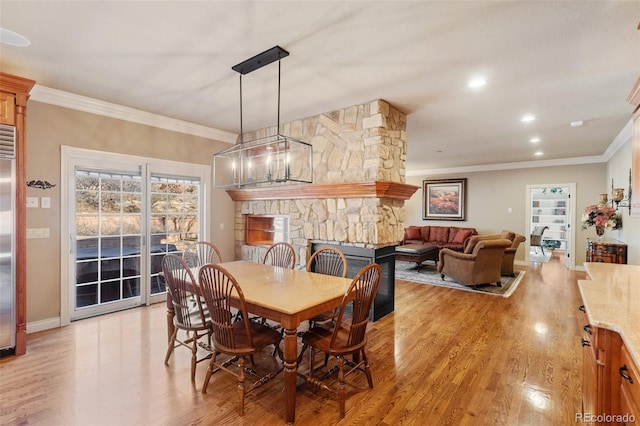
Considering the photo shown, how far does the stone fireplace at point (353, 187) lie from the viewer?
3736mm

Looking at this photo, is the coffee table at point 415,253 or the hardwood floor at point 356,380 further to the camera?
the coffee table at point 415,253

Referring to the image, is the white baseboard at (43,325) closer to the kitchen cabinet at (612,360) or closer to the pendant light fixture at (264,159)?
the pendant light fixture at (264,159)

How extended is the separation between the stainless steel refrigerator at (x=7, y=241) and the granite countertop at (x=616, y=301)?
4.38 m

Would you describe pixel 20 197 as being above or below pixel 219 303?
above

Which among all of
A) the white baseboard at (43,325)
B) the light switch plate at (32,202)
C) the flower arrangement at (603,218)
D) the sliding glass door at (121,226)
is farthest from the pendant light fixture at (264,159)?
the flower arrangement at (603,218)

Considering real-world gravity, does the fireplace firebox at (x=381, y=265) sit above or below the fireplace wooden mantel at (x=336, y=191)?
below

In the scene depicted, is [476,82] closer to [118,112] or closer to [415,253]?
[415,253]

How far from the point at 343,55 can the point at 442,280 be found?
484 cm

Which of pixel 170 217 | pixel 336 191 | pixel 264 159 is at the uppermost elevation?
pixel 264 159

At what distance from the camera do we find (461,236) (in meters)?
7.93

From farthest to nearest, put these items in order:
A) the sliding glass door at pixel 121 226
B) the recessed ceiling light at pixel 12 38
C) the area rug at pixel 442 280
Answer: the area rug at pixel 442 280
the sliding glass door at pixel 121 226
the recessed ceiling light at pixel 12 38

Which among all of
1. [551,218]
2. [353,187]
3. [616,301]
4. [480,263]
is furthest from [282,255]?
[551,218]

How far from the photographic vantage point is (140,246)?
4309 millimetres

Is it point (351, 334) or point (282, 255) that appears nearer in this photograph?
point (351, 334)
